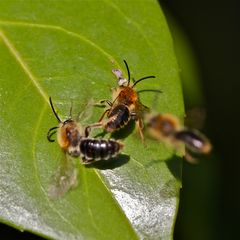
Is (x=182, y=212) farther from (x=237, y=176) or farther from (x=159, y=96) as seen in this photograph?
(x=159, y=96)

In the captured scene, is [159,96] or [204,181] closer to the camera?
[159,96]

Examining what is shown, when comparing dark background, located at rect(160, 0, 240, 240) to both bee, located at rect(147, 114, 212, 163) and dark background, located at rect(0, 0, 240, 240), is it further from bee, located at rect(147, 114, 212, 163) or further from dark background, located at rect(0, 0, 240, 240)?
bee, located at rect(147, 114, 212, 163)

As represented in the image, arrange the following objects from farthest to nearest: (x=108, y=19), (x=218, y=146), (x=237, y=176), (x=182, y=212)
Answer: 1. (x=218, y=146)
2. (x=237, y=176)
3. (x=182, y=212)
4. (x=108, y=19)

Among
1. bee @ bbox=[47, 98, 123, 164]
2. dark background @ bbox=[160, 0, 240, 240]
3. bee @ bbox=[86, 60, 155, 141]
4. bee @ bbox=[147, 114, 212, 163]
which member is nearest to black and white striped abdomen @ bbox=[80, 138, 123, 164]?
bee @ bbox=[47, 98, 123, 164]

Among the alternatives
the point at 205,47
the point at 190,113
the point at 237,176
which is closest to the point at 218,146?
the point at 237,176

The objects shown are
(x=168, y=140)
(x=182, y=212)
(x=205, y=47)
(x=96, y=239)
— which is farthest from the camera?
(x=205, y=47)

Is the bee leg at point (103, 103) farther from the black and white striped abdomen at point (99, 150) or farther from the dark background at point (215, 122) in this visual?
the dark background at point (215, 122)
